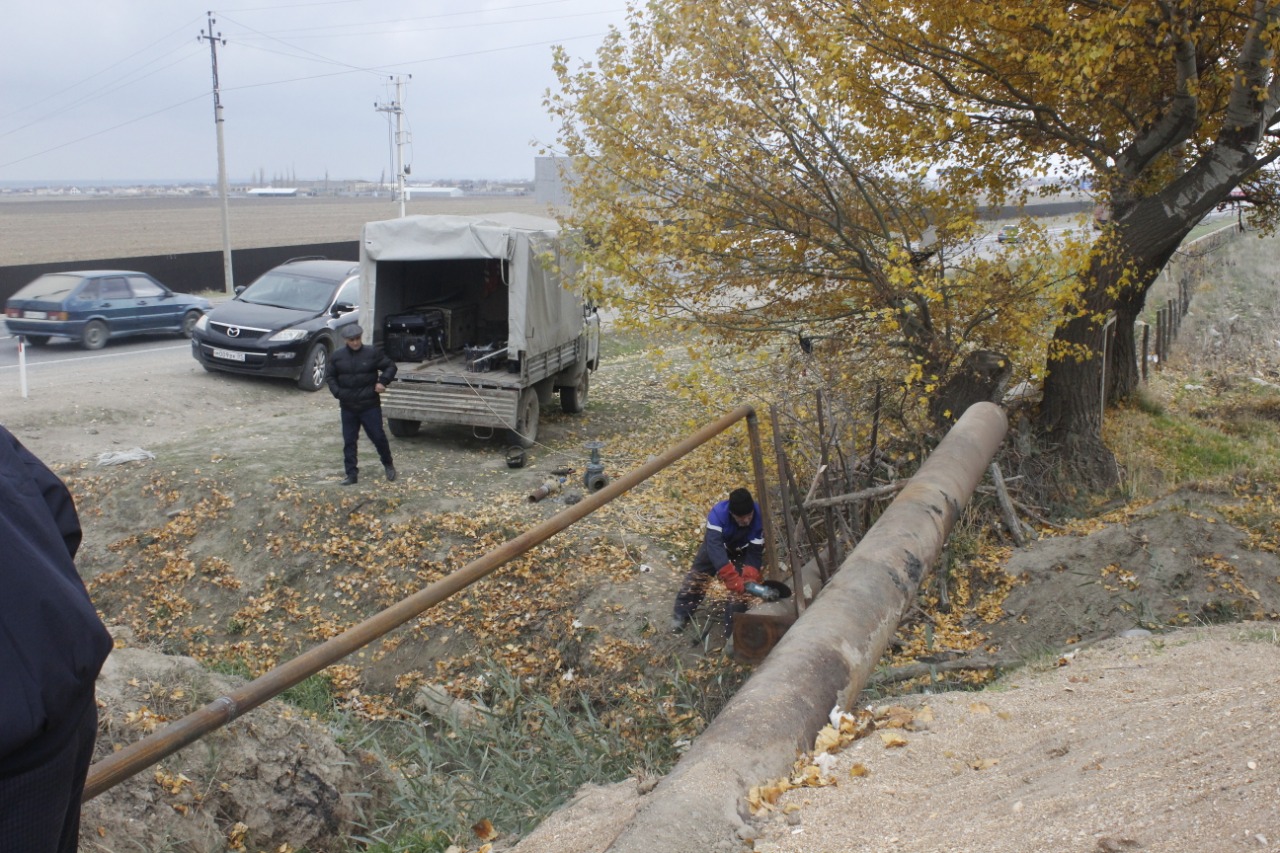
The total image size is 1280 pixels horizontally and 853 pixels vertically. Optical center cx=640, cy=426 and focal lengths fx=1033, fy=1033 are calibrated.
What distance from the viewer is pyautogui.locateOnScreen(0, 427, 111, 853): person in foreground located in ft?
5.50

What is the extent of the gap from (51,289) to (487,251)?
39.2 feet

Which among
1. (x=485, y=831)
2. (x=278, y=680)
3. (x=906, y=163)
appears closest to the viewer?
(x=278, y=680)

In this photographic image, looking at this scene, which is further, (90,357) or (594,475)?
(90,357)

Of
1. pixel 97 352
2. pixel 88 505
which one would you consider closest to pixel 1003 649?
pixel 88 505

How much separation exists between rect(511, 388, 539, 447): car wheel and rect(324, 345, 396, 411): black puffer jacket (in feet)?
6.54

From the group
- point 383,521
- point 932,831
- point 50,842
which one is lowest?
point 383,521

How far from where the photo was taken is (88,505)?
36.1 ft

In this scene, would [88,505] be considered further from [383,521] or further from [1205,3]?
[1205,3]

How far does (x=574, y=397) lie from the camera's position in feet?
50.4

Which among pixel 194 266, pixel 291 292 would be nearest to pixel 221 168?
pixel 194 266

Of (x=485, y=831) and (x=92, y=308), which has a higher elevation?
(x=92, y=308)

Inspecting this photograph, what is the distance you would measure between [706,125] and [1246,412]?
9267 millimetres

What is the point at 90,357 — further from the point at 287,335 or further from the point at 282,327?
the point at 287,335

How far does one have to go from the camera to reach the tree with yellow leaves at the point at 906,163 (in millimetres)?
9766
